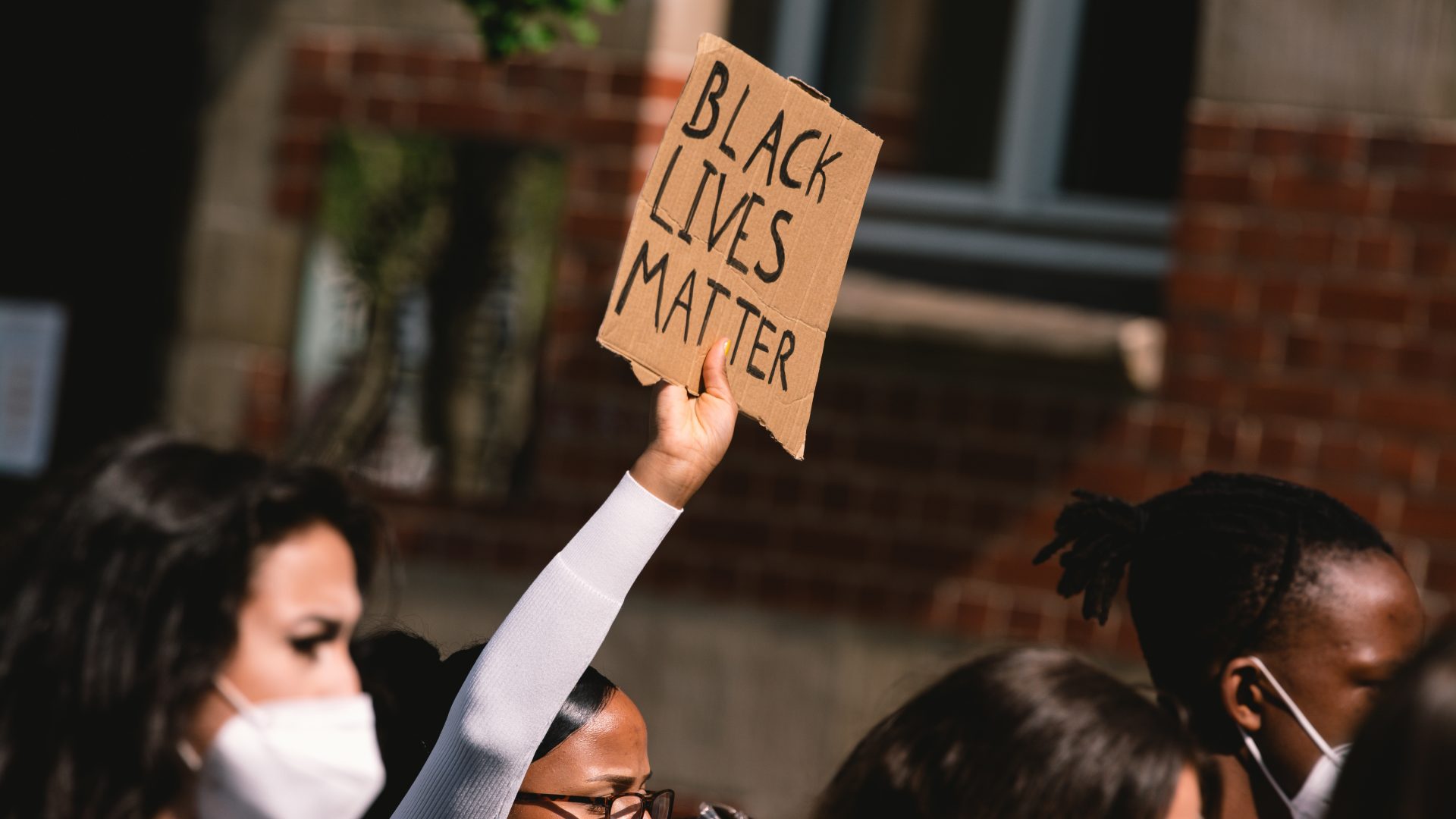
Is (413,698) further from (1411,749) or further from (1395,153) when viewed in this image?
(1395,153)

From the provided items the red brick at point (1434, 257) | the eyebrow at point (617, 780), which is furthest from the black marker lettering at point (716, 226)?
the red brick at point (1434, 257)

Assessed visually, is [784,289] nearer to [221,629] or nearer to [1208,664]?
[1208,664]

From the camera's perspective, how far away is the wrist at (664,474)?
2186 millimetres

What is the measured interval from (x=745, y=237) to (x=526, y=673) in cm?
64

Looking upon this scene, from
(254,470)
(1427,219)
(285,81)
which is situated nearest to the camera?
(254,470)

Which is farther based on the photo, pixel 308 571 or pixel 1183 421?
pixel 1183 421

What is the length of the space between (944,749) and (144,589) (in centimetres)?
143

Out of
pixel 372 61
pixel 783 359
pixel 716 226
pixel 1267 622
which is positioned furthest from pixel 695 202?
pixel 372 61

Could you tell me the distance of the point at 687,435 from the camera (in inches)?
86.4

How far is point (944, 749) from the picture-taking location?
1.90 m

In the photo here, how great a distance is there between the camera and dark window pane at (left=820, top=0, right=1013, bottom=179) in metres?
5.34

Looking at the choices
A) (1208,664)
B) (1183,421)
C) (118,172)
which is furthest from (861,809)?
(118,172)

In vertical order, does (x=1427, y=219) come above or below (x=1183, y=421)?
above

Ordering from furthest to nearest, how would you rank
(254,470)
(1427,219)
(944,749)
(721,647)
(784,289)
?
(721,647) < (1427,219) < (254,470) < (784,289) < (944,749)
